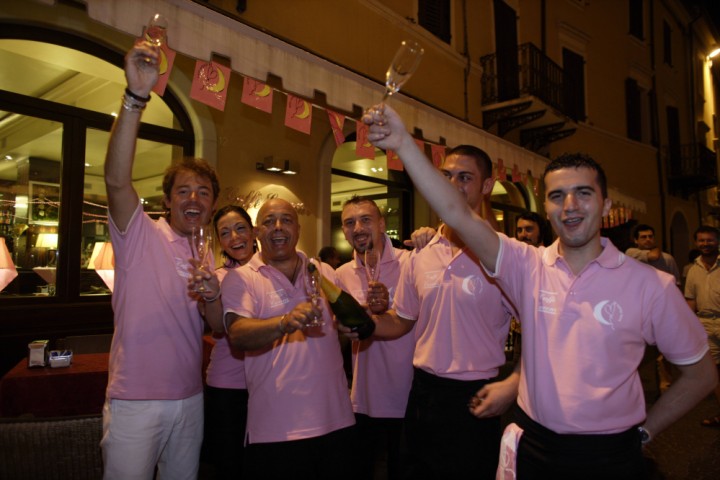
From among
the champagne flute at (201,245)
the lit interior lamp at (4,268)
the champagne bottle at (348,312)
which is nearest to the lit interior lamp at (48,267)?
the lit interior lamp at (4,268)

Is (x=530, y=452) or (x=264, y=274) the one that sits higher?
(x=264, y=274)

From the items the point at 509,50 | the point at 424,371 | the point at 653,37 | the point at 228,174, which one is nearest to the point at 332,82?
the point at 228,174

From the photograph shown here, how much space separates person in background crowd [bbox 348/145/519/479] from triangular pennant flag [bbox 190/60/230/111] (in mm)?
2117

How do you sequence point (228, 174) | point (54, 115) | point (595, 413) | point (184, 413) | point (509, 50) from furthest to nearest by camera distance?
point (509, 50), point (228, 174), point (54, 115), point (184, 413), point (595, 413)

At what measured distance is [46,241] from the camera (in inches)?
215

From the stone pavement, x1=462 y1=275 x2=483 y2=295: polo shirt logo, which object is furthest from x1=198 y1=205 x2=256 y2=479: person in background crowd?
the stone pavement

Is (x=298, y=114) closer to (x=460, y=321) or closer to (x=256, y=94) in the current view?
(x=256, y=94)

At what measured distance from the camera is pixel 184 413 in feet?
7.25

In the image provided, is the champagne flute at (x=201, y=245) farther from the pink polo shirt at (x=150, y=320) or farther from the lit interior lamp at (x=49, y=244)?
the lit interior lamp at (x=49, y=244)

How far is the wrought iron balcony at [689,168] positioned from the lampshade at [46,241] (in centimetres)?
2112

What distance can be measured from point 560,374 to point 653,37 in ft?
72.4

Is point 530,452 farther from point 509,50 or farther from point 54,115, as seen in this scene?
point 509,50

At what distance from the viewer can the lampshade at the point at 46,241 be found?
5.45m

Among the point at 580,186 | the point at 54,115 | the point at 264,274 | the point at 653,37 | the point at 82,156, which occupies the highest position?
the point at 653,37
